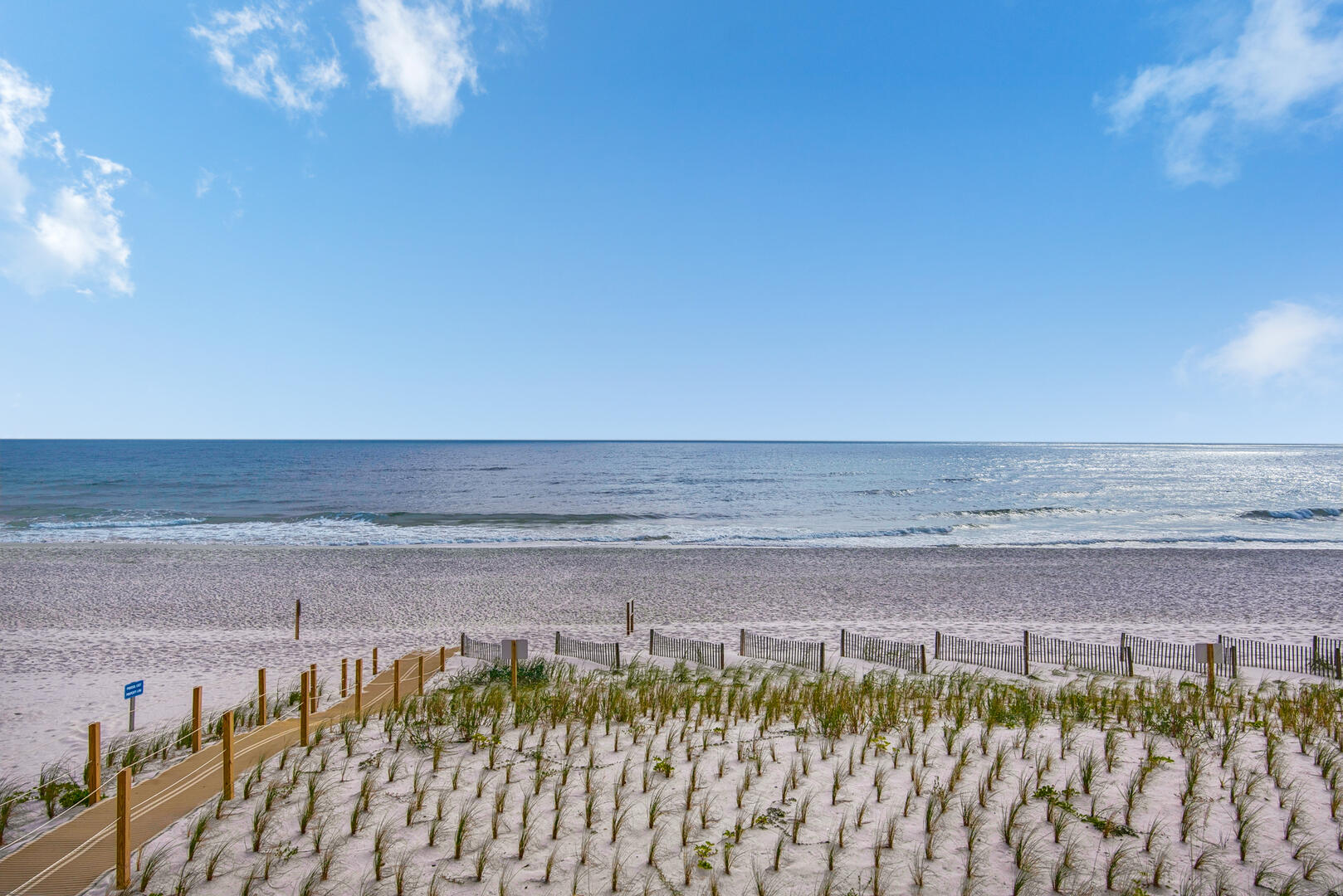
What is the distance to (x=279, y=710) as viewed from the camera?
1267 centimetres

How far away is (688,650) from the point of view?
18016 millimetres

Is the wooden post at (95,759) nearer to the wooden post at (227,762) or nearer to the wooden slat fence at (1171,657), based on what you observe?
the wooden post at (227,762)

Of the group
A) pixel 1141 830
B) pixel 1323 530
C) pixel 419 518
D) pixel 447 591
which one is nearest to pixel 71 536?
pixel 419 518

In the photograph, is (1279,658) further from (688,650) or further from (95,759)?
(95,759)

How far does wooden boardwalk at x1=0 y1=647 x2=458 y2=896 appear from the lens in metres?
→ 5.64

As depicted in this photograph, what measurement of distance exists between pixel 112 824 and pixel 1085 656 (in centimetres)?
1876

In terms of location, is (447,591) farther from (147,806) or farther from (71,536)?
(71,536)

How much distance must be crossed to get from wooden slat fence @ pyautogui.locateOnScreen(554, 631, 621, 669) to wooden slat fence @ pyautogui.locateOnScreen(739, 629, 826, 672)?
3.47m

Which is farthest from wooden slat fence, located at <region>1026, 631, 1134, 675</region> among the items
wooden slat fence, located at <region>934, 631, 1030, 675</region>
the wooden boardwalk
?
the wooden boardwalk

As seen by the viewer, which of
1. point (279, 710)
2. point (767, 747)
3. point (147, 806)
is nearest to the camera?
point (147, 806)

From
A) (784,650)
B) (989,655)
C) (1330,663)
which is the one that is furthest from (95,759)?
(1330,663)

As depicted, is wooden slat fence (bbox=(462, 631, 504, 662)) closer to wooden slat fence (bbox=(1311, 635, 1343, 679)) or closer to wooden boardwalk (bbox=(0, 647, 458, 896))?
wooden boardwalk (bbox=(0, 647, 458, 896))

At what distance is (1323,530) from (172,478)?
116174mm

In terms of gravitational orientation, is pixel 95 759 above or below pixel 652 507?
above
